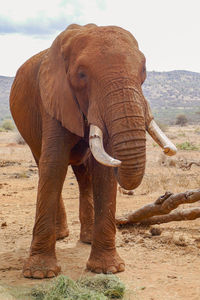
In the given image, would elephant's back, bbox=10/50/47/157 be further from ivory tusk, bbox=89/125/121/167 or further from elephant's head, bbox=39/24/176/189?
A: ivory tusk, bbox=89/125/121/167

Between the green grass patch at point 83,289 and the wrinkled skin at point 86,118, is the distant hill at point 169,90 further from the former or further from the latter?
the green grass patch at point 83,289

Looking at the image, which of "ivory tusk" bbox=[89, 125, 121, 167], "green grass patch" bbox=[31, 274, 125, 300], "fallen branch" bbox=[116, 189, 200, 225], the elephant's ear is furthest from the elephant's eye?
"fallen branch" bbox=[116, 189, 200, 225]

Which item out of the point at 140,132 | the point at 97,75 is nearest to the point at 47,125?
the point at 97,75

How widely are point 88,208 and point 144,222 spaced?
827mm

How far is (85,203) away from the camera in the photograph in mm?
6535

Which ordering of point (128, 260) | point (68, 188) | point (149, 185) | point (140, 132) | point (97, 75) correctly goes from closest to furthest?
point (140, 132)
point (97, 75)
point (128, 260)
point (149, 185)
point (68, 188)

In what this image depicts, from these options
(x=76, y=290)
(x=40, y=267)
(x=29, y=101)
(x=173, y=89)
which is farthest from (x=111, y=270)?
(x=173, y=89)

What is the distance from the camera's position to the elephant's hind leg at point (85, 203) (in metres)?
6.41

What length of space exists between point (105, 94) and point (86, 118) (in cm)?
61

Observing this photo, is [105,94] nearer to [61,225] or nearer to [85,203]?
[85,203]

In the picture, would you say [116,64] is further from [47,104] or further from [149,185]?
[149,185]

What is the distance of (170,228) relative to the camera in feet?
22.0

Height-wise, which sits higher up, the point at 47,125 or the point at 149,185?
the point at 47,125

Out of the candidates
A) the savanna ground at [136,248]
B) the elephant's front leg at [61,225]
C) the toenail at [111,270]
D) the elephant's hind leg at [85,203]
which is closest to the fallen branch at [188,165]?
the savanna ground at [136,248]
